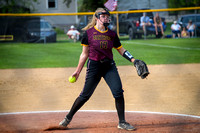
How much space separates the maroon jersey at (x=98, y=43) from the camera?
4938 mm

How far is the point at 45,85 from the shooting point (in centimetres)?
944

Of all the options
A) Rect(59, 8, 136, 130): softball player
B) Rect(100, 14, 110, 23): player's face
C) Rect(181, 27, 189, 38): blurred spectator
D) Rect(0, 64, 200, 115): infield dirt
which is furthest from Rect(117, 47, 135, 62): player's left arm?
Rect(181, 27, 189, 38): blurred spectator

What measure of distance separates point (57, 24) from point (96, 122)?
1745 centimetres

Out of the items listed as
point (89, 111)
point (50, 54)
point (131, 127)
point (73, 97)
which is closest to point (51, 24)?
point (50, 54)

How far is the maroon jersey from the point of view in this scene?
494 cm

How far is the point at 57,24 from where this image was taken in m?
22.3

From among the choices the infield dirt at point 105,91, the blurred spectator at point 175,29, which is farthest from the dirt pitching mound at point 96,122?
the blurred spectator at point 175,29

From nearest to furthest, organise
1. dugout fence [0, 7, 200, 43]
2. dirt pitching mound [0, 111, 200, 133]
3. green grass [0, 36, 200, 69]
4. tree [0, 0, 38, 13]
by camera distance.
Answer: dirt pitching mound [0, 111, 200, 133] < green grass [0, 36, 200, 69] < dugout fence [0, 7, 200, 43] < tree [0, 0, 38, 13]

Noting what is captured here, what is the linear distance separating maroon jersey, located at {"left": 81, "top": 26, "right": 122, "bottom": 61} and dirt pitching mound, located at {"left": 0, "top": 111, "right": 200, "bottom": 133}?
41.2 inches

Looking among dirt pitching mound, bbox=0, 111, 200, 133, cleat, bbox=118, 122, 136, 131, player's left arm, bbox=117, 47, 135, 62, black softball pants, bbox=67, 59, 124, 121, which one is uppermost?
player's left arm, bbox=117, 47, 135, 62

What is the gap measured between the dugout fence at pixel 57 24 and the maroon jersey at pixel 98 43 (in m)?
16.5

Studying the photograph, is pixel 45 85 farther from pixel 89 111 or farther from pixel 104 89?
pixel 89 111

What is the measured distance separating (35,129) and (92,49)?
142cm

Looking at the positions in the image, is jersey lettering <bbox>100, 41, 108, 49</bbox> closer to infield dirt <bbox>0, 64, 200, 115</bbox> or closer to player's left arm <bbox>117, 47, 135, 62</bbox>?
player's left arm <bbox>117, 47, 135, 62</bbox>
